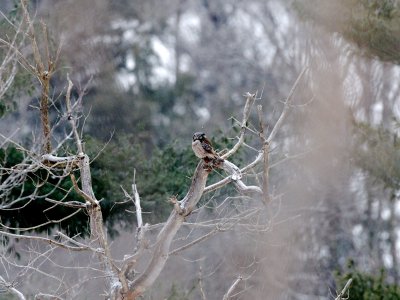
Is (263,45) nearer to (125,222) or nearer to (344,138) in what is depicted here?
(344,138)

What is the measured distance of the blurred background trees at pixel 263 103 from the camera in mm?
9211

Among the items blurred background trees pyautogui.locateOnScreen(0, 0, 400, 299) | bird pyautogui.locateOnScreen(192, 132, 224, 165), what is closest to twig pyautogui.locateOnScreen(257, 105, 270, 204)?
bird pyautogui.locateOnScreen(192, 132, 224, 165)

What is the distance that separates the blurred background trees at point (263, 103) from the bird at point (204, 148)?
11.4 ft

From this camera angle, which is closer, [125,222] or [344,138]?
[125,222]

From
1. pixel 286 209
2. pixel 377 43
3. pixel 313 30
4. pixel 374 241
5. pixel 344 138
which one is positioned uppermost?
pixel 377 43

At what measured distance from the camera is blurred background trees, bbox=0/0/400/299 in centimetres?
921

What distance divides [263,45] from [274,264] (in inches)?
181

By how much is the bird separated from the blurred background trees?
3480mm

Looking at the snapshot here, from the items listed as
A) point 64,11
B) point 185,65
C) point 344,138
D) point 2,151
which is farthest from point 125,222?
point 185,65

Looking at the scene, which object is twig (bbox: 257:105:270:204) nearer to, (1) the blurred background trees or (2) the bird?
(2) the bird

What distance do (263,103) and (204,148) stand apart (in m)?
8.88

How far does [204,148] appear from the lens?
4.08m

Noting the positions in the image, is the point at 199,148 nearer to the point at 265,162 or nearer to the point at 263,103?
the point at 265,162

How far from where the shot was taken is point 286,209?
440 inches
